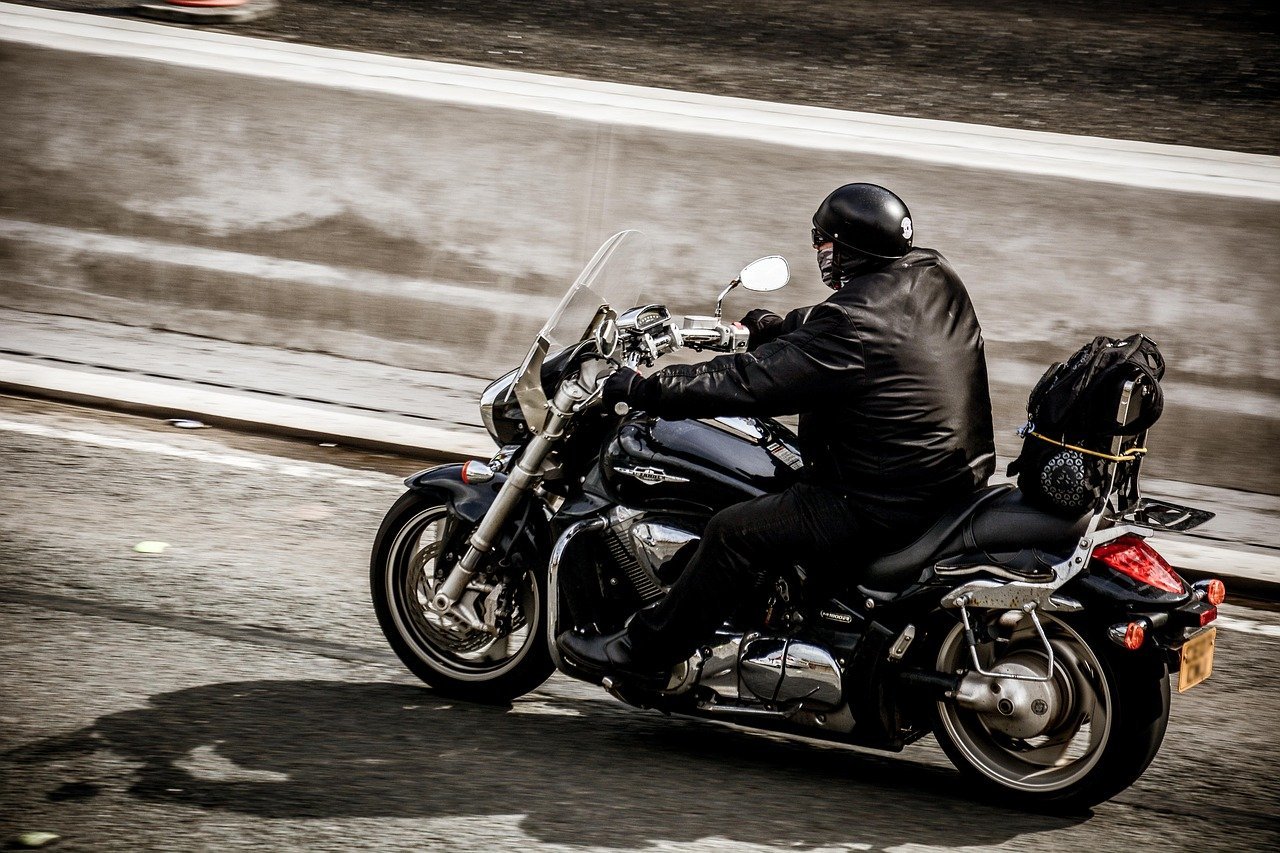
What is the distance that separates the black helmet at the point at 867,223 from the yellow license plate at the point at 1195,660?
4.30ft

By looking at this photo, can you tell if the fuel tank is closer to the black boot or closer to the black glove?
the black glove

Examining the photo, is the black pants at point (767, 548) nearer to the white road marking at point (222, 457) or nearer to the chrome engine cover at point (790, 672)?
the chrome engine cover at point (790, 672)

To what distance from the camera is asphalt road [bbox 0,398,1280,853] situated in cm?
403

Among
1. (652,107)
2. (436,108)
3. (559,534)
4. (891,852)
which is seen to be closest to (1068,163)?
(652,107)

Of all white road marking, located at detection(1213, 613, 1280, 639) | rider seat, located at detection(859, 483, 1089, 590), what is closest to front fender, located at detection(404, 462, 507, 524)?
rider seat, located at detection(859, 483, 1089, 590)

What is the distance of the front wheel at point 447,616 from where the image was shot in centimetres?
482

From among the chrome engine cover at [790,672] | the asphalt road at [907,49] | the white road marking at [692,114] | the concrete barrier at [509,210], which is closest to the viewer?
the chrome engine cover at [790,672]

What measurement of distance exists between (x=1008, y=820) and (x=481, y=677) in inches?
67.7

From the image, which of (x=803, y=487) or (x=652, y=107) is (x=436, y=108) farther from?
(x=803, y=487)

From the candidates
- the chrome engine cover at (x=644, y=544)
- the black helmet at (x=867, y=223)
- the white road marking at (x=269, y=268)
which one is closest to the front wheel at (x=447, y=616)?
the chrome engine cover at (x=644, y=544)

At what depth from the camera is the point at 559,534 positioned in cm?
465

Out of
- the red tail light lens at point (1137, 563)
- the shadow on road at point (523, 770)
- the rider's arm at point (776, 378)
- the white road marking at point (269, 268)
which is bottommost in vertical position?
the shadow on road at point (523, 770)

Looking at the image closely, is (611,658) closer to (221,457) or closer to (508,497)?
(508,497)

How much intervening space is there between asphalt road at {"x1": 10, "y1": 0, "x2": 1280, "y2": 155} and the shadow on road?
7173 mm
